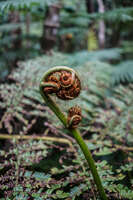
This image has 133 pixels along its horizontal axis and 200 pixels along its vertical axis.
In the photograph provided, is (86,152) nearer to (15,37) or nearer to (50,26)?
(50,26)

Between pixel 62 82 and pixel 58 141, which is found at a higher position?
pixel 62 82

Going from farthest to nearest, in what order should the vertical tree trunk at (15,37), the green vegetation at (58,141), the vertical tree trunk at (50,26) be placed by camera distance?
1. the vertical tree trunk at (15,37)
2. the vertical tree trunk at (50,26)
3. the green vegetation at (58,141)

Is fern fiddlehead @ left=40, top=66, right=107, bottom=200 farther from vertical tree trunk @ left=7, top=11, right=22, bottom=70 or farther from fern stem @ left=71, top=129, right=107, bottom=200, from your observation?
vertical tree trunk @ left=7, top=11, right=22, bottom=70

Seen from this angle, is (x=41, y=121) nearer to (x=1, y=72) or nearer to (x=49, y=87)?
(x=49, y=87)

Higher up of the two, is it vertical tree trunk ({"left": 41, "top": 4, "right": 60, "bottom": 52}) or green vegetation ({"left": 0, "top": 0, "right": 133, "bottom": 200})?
vertical tree trunk ({"left": 41, "top": 4, "right": 60, "bottom": 52})

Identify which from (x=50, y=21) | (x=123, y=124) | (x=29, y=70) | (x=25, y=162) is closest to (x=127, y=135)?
(x=123, y=124)

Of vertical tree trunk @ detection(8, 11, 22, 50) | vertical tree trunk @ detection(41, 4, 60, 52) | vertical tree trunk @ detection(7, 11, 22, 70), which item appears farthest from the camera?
vertical tree trunk @ detection(8, 11, 22, 50)

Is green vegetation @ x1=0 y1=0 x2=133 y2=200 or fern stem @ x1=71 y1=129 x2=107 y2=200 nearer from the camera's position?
fern stem @ x1=71 y1=129 x2=107 y2=200

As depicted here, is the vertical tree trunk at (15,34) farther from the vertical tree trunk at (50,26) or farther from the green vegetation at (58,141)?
the green vegetation at (58,141)

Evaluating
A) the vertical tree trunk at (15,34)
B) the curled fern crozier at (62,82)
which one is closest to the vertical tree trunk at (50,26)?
the vertical tree trunk at (15,34)

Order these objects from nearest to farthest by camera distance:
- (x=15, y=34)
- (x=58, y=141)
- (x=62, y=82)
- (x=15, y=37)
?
(x=62, y=82) → (x=58, y=141) → (x=15, y=37) → (x=15, y=34)

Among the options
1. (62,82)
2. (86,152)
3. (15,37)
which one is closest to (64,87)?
(62,82)

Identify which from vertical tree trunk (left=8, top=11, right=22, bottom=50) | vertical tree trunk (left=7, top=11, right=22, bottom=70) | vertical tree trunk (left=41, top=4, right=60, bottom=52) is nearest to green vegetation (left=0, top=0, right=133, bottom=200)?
vertical tree trunk (left=41, top=4, right=60, bottom=52)
